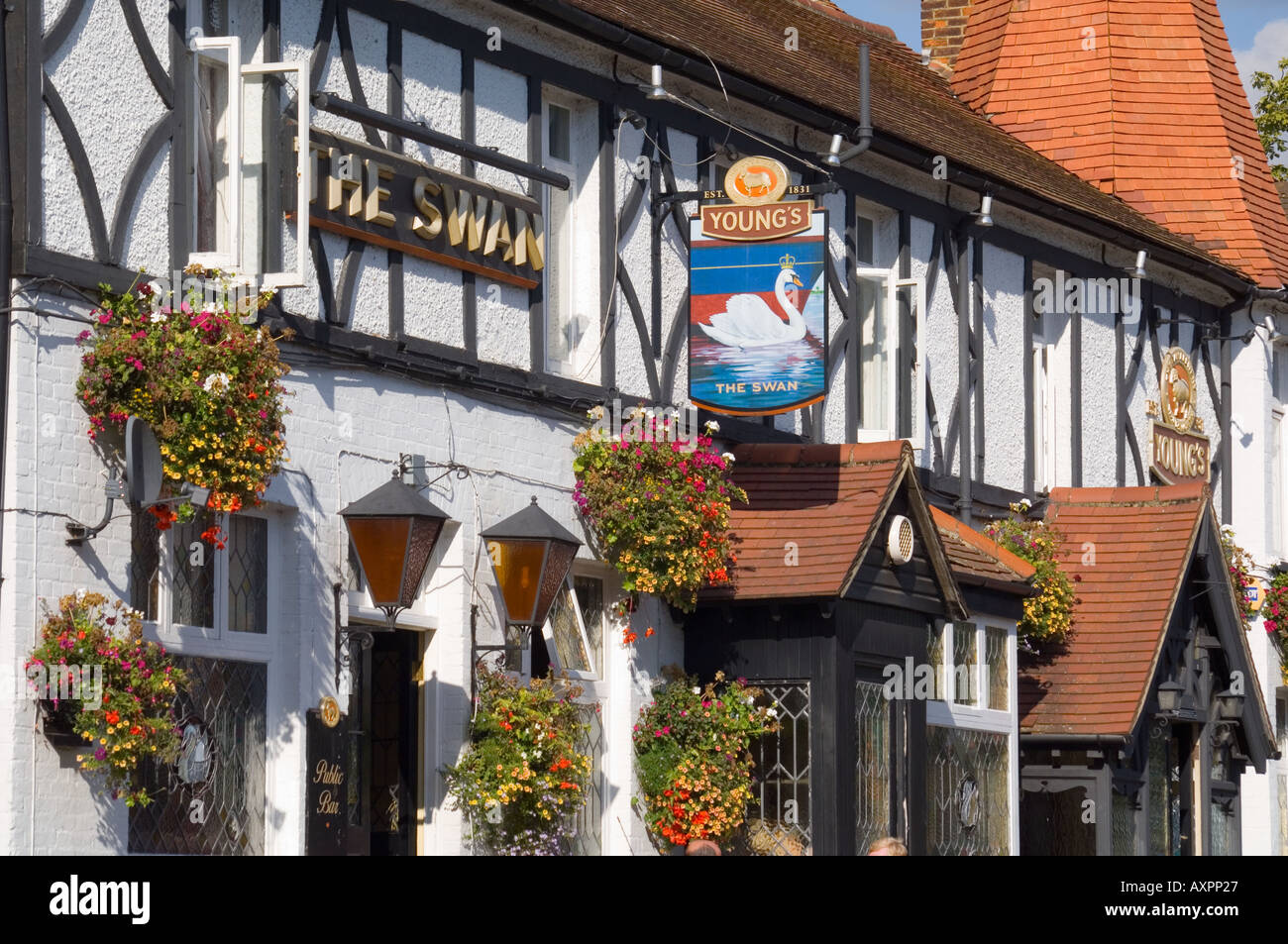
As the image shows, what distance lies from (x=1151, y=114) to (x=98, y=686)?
16.4 meters

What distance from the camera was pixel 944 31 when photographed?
26.1 meters

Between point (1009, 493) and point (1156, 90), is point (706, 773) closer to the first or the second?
point (1009, 493)

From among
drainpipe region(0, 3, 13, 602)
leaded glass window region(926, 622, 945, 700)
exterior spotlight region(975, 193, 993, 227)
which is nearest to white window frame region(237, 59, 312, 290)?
drainpipe region(0, 3, 13, 602)

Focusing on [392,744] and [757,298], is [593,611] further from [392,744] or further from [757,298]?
[757,298]

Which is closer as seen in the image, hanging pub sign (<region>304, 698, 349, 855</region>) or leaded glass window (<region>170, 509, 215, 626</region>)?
leaded glass window (<region>170, 509, 215, 626</region>)

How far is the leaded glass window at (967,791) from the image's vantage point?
52.6 feet

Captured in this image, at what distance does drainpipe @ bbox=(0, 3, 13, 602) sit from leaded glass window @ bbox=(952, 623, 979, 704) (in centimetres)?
853

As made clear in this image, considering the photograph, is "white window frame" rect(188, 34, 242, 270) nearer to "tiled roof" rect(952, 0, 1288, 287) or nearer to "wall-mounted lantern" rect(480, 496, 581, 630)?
"wall-mounted lantern" rect(480, 496, 581, 630)

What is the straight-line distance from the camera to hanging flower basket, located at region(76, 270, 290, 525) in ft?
33.1

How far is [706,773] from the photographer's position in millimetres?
13891

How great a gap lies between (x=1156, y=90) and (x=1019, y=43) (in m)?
1.61

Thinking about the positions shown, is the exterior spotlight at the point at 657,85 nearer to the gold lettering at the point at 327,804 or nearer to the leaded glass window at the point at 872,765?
the leaded glass window at the point at 872,765

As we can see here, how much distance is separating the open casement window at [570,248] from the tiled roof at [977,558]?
3520 millimetres

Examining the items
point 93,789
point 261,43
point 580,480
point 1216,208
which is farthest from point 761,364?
point 1216,208
